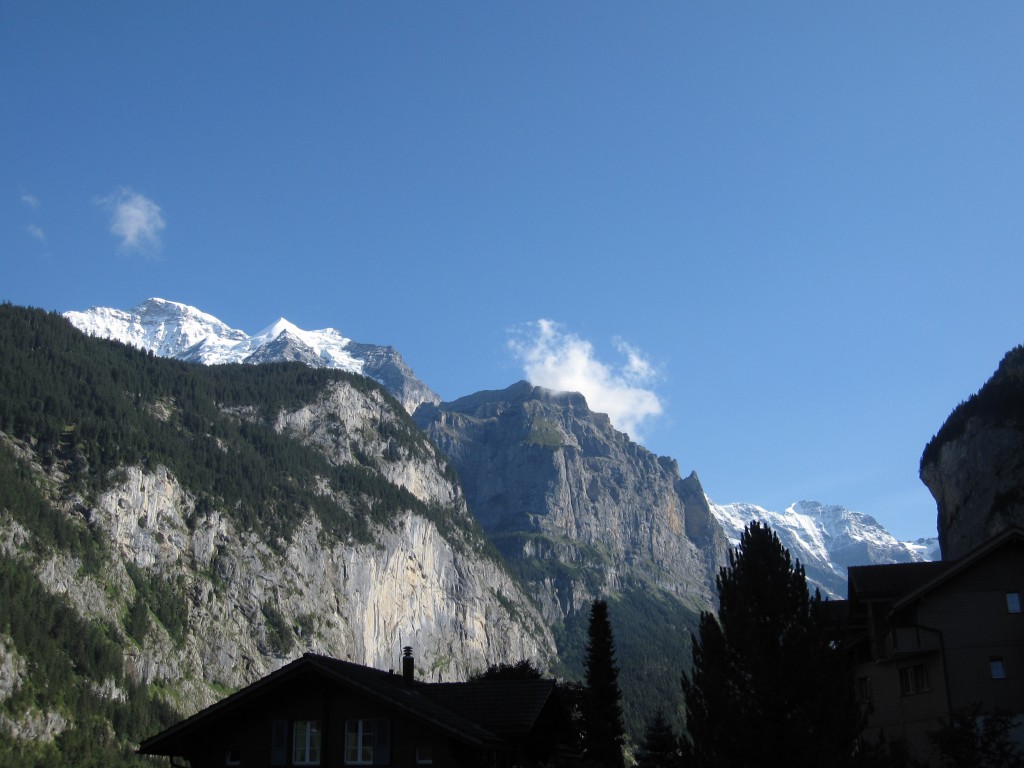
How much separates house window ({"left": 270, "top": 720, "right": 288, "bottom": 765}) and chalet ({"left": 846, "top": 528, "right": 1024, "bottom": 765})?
24.2 metres

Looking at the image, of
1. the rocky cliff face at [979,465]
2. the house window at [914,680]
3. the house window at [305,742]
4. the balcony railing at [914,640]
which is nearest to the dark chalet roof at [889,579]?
the balcony railing at [914,640]

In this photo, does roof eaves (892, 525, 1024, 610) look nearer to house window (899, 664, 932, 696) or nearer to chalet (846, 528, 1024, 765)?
chalet (846, 528, 1024, 765)

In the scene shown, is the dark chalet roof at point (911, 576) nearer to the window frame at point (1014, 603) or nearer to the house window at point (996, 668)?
the window frame at point (1014, 603)

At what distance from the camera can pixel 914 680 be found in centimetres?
4559

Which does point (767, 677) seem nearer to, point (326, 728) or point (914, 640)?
point (914, 640)

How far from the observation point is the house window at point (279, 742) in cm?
3653

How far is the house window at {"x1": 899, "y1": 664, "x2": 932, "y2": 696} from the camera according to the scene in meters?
44.8

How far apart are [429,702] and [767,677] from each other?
42.9 ft

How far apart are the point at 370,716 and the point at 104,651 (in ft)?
500

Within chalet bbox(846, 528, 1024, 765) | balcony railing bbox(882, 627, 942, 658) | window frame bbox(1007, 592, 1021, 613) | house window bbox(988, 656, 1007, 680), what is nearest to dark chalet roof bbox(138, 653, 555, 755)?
chalet bbox(846, 528, 1024, 765)

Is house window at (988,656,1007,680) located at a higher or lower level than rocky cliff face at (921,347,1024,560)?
lower

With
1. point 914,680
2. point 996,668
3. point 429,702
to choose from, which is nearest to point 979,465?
point 914,680

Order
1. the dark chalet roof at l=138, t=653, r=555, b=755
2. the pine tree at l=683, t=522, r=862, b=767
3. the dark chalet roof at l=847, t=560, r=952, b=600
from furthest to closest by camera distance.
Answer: the dark chalet roof at l=847, t=560, r=952, b=600 < the dark chalet roof at l=138, t=653, r=555, b=755 < the pine tree at l=683, t=522, r=862, b=767

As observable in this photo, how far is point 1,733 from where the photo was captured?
142 m
